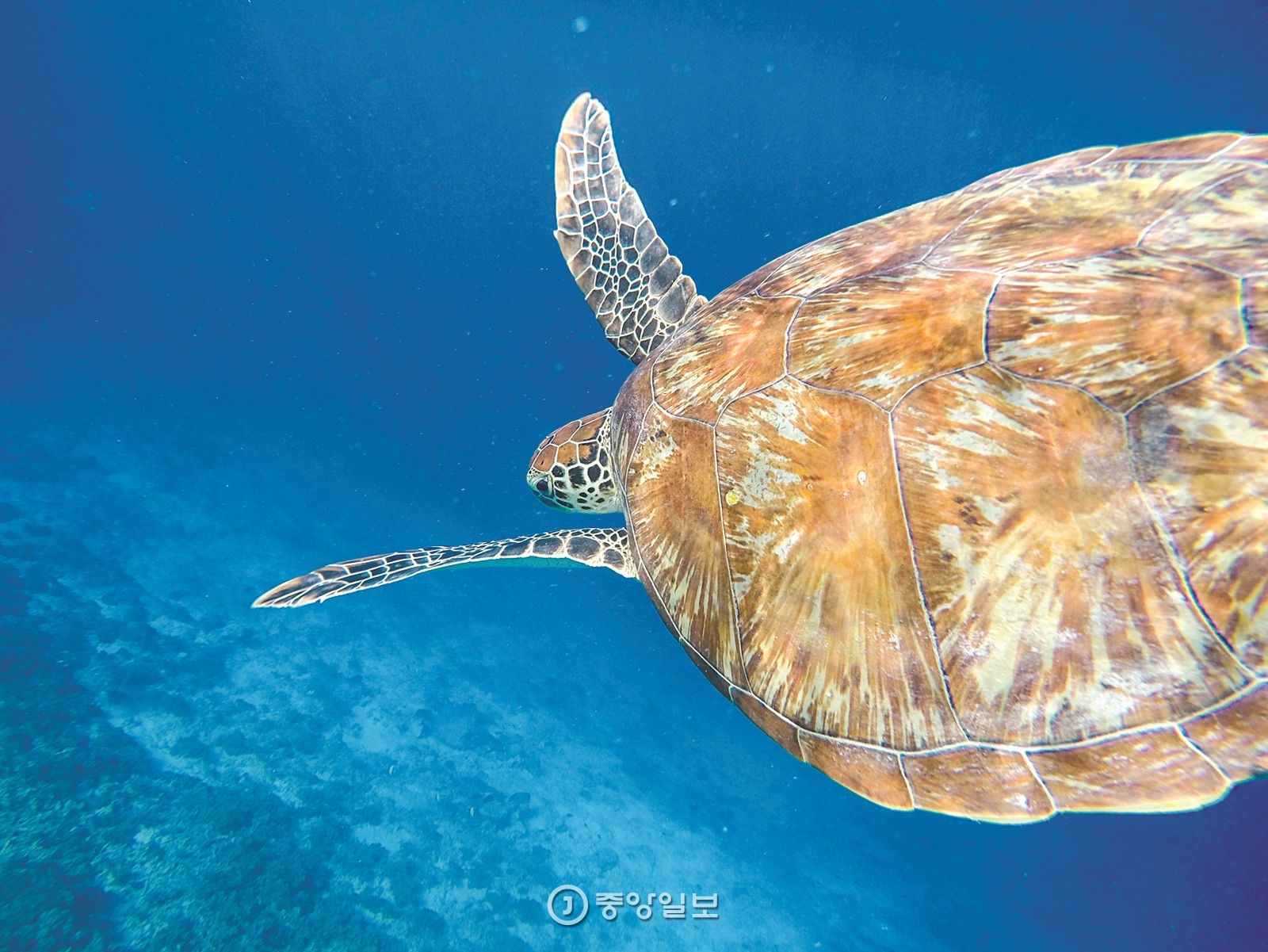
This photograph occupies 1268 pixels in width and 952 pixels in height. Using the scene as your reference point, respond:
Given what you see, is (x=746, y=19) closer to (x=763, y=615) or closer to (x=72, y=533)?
(x=763, y=615)

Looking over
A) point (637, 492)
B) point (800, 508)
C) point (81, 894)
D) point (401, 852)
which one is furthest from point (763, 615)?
point (81, 894)

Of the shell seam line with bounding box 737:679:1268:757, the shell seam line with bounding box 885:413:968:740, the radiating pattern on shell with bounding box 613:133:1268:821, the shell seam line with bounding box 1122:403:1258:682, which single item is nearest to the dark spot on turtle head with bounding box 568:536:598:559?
the radiating pattern on shell with bounding box 613:133:1268:821

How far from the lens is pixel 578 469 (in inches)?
134

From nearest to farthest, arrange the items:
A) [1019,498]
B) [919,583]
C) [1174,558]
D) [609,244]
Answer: [1174,558], [1019,498], [919,583], [609,244]

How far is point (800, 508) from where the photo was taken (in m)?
1.70

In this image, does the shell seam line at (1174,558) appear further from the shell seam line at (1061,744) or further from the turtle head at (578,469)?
the turtle head at (578,469)

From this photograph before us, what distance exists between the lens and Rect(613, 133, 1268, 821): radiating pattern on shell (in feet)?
4.06

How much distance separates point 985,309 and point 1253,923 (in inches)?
485

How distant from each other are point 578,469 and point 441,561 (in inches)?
37.8

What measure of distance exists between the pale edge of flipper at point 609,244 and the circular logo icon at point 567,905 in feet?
18.3

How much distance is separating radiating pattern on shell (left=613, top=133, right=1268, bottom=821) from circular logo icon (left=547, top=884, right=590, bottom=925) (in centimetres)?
533

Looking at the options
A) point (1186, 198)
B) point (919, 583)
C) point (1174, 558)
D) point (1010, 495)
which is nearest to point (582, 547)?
point (919, 583)

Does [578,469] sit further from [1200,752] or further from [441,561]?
[1200,752]

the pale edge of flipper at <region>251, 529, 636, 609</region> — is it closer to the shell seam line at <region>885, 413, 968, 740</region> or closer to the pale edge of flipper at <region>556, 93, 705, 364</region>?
the pale edge of flipper at <region>556, 93, 705, 364</region>
